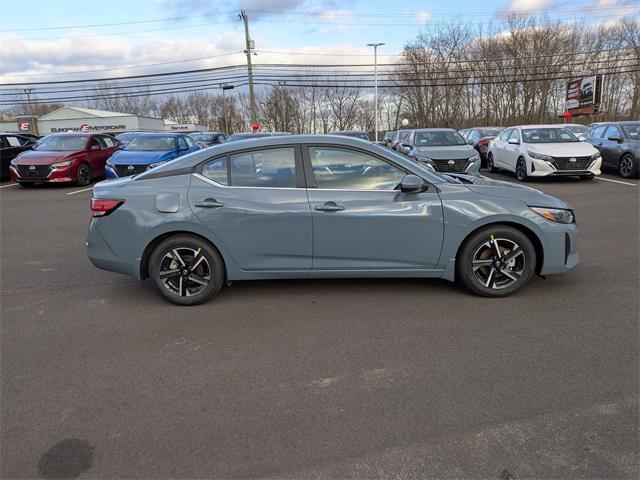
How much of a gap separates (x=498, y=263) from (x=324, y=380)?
2.26m

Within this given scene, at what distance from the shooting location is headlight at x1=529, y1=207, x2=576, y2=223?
437 centimetres

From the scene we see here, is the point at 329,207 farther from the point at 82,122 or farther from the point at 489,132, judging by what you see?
the point at 82,122

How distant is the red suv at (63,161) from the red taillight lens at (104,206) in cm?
1152

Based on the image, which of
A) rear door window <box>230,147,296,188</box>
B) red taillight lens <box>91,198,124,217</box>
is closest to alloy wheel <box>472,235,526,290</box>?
rear door window <box>230,147,296,188</box>

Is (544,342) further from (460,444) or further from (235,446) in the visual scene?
(235,446)

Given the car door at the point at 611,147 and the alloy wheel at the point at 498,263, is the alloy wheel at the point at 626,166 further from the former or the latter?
the alloy wheel at the point at 498,263

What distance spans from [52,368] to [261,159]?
2.44 m

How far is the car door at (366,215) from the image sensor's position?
4.27 m

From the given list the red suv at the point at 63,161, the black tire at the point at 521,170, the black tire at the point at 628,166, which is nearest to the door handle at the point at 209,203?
the black tire at the point at 521,170

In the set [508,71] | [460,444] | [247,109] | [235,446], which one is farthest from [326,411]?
[247,109]

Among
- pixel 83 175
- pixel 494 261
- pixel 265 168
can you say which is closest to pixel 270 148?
pixel 265 168

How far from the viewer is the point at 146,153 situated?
13.4 m

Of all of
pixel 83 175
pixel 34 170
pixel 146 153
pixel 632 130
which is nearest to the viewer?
pixel 146 153

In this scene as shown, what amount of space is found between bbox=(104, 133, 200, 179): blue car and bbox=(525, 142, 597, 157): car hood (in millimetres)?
10343
